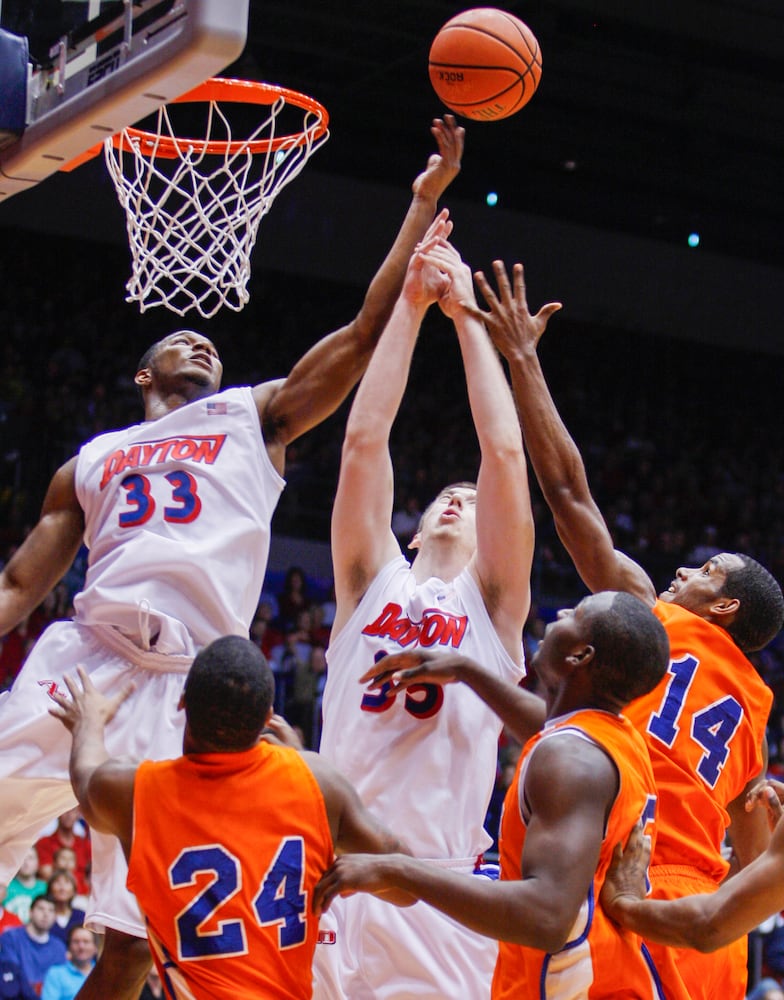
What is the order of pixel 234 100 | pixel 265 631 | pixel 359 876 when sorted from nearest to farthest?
pixel 359 876 < pixel 234 100 < pixel 265 631

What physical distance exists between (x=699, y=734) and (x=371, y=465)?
124cm

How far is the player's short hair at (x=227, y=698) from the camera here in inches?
120

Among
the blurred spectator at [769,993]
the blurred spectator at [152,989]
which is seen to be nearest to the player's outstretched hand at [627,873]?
the blurred spectator at [769,993]

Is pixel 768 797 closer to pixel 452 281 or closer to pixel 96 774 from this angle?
pixel 452 281

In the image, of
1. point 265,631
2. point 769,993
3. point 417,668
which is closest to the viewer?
point 417,668

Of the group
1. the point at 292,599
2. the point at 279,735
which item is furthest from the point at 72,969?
the point at 279,735

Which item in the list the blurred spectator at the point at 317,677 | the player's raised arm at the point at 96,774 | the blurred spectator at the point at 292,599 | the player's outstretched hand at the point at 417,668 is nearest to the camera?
the player's raised arm at the point at 96,774

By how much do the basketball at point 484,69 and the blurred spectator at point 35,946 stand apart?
5.54 metres

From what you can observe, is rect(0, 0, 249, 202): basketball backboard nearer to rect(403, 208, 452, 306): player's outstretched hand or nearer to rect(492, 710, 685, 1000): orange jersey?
rect(403, 208, 452, 306): player's outstretched hand

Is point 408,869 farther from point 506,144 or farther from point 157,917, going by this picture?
point 506,144

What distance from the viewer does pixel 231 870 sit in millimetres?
3049

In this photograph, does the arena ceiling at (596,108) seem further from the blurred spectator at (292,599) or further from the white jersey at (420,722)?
the white jersey at (420,722)

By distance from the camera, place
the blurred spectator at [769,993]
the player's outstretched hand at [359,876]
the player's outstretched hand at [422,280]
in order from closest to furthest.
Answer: the player's outstretched hand at [359,876] < the player's outstretched hand at [422,280] < the blurred spectator at [769,993]

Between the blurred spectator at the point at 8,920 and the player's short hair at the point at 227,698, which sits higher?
the player's short hair at the point at 227,698
